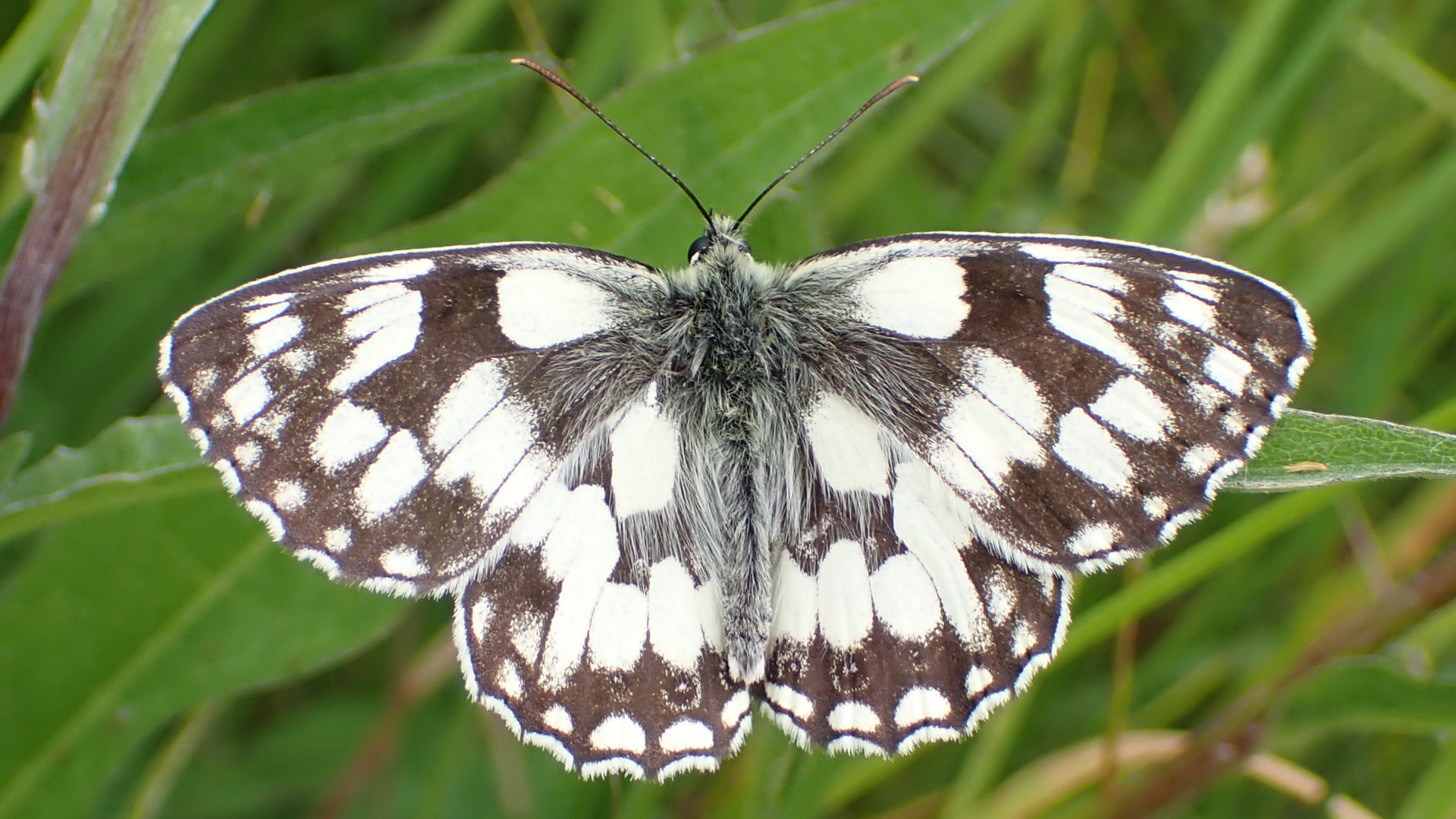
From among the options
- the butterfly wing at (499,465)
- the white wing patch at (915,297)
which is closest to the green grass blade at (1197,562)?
the white wing patch at (915,297)

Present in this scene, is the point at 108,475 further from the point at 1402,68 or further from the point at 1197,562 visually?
the point at 1402,68

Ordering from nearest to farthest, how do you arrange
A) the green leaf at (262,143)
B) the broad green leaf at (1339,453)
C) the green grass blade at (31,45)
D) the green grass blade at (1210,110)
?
the broad green leaf at (1339,453) < the green grass blade at (31,45) < the green leaf at (262,143) < the green grass blade at (1210,110)

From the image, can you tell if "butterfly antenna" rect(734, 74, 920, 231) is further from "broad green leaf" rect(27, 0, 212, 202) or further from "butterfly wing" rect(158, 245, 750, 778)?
"broad green leaf" rect(27, 0, 212, 202)

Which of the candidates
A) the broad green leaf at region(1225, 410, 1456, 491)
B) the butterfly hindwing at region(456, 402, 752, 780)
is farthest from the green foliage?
the butterfly hindwing at region(456, 402, 752, 780)

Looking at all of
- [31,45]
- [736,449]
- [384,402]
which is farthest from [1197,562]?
[31,45]

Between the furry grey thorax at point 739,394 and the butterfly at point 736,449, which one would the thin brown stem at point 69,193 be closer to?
the butterfly at point 736,449

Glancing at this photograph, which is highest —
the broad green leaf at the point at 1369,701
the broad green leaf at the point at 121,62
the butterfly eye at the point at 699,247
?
the broad green leaf at the point at 121,62

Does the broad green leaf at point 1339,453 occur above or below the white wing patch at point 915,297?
below

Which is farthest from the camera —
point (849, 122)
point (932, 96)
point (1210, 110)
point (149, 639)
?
point (932, 96)
